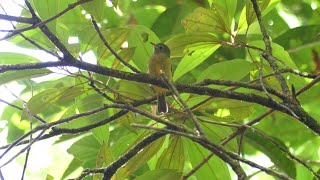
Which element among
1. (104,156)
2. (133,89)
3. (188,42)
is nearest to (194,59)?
(188,42)

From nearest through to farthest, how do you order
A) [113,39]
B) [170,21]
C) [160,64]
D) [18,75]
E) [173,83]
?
[173,83] < [18,75] < [113,39] < [160,64] < [170,21]

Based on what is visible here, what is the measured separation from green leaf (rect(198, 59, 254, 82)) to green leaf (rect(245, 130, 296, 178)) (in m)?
0.40

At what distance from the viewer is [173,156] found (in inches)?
79.1

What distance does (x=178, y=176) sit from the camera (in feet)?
6.03

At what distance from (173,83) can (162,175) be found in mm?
370

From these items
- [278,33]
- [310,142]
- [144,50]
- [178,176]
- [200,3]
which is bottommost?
[178,176]

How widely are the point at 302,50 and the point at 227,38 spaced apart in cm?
36

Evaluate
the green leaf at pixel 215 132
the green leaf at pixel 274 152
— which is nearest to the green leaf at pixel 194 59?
the green leaf at pixel 215 132

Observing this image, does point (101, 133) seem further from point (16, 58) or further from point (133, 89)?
point (16, 58)

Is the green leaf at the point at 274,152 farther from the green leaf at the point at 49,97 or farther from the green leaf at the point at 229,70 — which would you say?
the green leaf at the point at 49,97

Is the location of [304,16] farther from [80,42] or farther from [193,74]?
[80,42]

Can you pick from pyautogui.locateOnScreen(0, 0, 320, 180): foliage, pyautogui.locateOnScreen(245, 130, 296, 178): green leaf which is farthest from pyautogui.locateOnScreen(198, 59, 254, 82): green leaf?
pyautogui.locateOnScreen(245, 130, 296, 178): green leaf

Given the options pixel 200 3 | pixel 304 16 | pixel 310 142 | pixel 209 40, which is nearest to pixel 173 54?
pixel 209 40

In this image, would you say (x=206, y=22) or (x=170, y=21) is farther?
(x=170, y=21)
